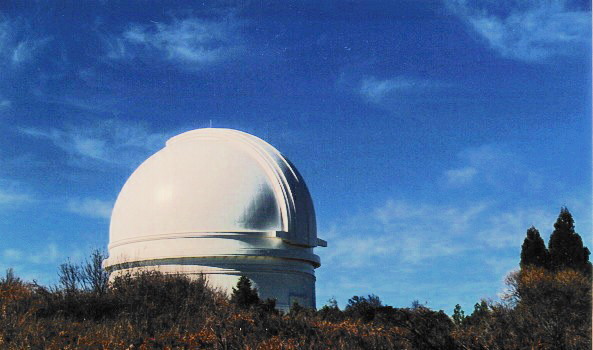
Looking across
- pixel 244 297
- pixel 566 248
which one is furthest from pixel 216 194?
pixel 566 248

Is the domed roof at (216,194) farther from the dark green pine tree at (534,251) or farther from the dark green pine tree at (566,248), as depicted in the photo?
the dark green pine tree at (566,248)

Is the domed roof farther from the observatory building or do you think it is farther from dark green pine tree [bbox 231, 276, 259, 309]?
dark green pine tree [bbox 231, 276, 259, 309]

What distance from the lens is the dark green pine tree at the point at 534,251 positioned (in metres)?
29.6

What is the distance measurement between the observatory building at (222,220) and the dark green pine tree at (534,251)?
413 inches

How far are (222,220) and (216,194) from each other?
1001 mm

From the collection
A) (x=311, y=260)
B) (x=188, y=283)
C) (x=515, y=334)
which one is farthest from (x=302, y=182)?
(x=515, y=334)

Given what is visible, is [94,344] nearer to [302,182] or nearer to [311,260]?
[311,260]

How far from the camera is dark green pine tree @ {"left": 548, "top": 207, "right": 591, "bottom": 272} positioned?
29.0 metres

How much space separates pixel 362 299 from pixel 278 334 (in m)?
10.0

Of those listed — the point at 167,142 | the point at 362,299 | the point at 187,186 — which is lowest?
Answer: the point at 362,299

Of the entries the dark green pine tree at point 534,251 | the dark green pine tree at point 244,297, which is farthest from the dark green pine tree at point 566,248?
the dark green pine tree at point 244,297

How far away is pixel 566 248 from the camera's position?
29.4m

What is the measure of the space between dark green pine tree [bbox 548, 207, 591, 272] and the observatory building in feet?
37.9

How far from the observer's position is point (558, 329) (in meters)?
10.3
